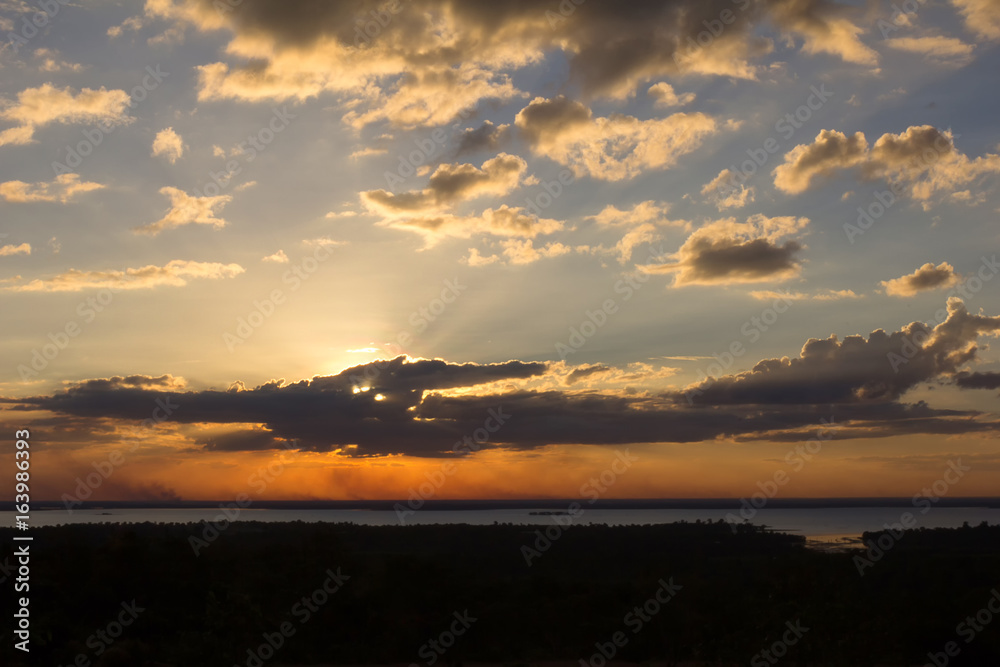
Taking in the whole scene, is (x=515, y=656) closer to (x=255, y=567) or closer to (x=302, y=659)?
(x=302, y=659)

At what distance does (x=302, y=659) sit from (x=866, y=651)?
1923 centimetres

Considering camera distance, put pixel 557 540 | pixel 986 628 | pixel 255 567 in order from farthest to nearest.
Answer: pixel 557 540
pixel 255 567
pixel 986 628

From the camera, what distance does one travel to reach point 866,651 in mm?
21219

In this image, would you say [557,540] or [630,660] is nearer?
[630,660]

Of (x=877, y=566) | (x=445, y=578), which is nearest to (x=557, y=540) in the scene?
(x=877, y=566)

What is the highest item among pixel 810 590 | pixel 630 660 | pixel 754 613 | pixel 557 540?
pixel 810 590

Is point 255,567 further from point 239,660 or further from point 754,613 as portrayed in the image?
point 754,613

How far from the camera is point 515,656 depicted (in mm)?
30000

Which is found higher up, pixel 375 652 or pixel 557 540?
pixel 375 652

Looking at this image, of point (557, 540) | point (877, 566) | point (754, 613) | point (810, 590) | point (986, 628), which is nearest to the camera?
point (810, 590)

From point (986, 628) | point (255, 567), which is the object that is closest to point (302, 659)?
point (255, 567)

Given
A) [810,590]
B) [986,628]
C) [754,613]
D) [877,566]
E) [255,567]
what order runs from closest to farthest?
1. [810,590]
2. [754,613]
3. [986,628]
4. [255,567]
5. [877,566]

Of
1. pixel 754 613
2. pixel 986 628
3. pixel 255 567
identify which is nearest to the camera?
pixel 754 613

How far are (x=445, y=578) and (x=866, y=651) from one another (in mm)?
17754
